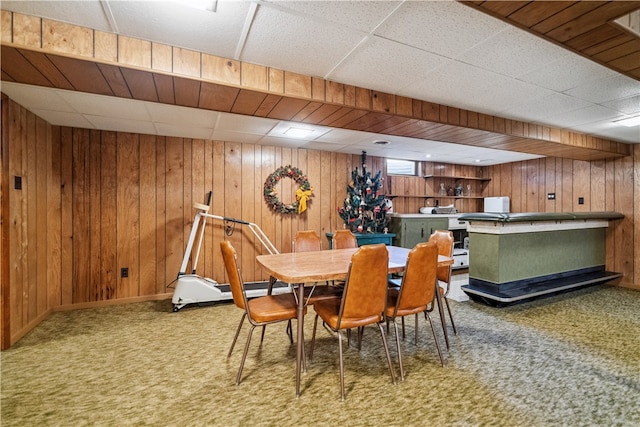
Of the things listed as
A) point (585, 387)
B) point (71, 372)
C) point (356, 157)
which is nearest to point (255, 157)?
point (356, 157)

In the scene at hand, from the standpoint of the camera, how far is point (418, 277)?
2176 millimetres

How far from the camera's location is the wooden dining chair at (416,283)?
2.14 m

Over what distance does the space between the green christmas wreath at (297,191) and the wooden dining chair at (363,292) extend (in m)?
2.97

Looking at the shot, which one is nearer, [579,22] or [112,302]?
[579,22]

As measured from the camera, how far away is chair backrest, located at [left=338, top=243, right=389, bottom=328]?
1.93m

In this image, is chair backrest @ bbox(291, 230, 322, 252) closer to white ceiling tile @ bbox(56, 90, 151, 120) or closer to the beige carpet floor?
the beige carpet floor

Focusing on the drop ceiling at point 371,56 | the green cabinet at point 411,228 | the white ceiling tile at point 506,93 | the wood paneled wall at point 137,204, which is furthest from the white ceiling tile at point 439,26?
the green cabinet at point 411,228

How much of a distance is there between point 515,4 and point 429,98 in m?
1.52

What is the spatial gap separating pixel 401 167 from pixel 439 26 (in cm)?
455

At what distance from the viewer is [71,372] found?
2287mm

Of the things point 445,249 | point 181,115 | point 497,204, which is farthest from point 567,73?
point 497,204

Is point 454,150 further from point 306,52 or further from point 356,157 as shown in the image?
point 306,52

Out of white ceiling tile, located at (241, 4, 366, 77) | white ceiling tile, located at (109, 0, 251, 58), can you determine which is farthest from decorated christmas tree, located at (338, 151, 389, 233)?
white ceiling tile, located at (109, 0, 251, 58)

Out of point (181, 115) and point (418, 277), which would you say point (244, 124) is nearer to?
point (181, 115)
